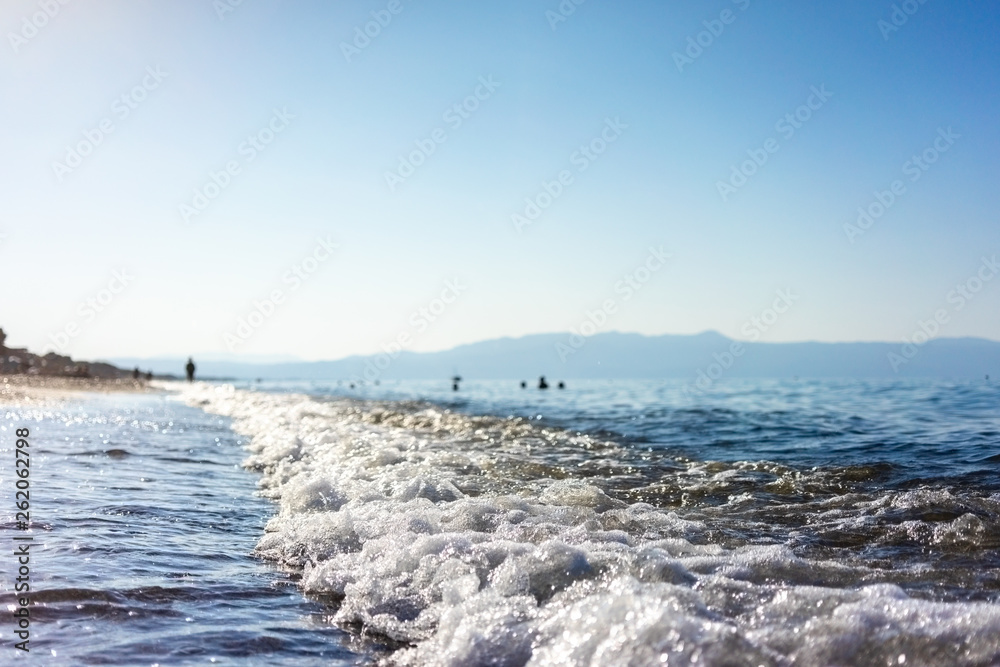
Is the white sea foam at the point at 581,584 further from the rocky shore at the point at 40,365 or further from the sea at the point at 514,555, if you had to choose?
the rocky shore at the point at 40,365

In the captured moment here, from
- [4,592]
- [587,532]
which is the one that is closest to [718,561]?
[587,532]

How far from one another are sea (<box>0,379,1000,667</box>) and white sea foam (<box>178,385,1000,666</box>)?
2 cm

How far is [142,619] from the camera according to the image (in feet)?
16.3

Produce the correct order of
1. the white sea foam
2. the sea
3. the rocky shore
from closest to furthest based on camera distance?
the white sea foam → the sea → the rocky shore

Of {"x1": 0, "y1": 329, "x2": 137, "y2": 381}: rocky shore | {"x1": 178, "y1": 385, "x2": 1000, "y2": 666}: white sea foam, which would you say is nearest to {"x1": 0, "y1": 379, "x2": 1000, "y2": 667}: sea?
{"x1": 178, "y1": 385, "x2": 1000, "y2": 666}: white sea foam

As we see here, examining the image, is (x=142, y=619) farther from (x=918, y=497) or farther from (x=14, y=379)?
(x=14, y=379)

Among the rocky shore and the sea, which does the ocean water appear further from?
the rocky shore

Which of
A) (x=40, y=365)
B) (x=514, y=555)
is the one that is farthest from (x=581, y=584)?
(x=40, y=365)

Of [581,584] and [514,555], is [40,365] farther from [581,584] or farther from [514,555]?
[581,584]

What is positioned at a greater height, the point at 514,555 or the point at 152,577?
the point at 514,555

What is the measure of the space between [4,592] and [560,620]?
3991 mm

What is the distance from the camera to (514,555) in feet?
19.1

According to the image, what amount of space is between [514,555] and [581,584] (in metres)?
0.79

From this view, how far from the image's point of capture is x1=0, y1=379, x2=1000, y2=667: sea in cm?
429
